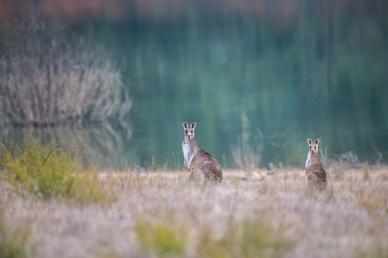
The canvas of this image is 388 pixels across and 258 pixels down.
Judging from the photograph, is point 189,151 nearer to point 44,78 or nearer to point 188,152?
point 188,152

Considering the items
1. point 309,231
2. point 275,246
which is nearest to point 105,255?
point 275,246

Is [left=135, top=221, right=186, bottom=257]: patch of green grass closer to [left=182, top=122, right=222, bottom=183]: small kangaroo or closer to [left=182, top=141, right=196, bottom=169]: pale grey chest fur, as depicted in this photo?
[left=182, top=122, right=222, bottom=183]: small kangaroo

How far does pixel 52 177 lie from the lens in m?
8.42

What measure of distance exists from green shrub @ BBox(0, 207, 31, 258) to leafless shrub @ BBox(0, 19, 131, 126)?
74.3ft

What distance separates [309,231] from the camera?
6.84m

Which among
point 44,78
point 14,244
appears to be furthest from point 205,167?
point 44,78

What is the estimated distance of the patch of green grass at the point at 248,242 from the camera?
6.04 meters

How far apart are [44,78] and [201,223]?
22689 mm

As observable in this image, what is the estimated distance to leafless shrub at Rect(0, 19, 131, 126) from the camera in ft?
94.6

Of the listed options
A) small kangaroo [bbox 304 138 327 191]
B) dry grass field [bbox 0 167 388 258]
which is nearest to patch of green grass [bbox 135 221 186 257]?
dry grass field [bbox 0 167 388 258]

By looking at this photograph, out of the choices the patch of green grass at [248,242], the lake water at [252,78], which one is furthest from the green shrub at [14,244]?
the lake water at [252,78]

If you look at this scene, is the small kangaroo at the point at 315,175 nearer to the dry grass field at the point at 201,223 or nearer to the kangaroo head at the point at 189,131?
the dry grass field at the point at 201,223

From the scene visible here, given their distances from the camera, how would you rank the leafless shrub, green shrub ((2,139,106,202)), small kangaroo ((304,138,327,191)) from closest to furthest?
green shrub ((2,139,106,202))
small kangaroo ((304,138,327,191))
the leafless shrub

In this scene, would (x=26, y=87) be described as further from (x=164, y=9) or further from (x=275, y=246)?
(x=275, y=246)
